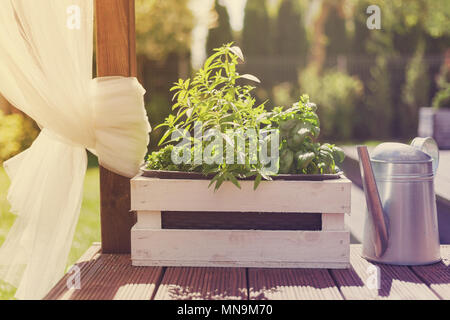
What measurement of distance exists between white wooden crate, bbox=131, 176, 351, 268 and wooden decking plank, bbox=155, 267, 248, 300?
0.04 metres

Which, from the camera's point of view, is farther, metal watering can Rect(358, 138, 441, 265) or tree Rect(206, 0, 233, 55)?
tree Rect(206, 0, 233, 55)

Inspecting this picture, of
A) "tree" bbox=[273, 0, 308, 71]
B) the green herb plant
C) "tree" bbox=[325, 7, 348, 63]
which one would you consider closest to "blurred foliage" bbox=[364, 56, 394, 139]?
"tree" bbox=[273, 0, 308, 71]

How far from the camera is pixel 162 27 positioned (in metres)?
9.84

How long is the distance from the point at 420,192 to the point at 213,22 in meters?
9.49

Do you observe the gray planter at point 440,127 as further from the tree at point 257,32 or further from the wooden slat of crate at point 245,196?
the tree at point 257,32

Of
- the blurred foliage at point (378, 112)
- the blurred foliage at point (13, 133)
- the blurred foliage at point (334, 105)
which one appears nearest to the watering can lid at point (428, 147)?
the blurred foliage at point (13, 133)

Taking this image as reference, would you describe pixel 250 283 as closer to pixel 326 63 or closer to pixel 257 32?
pixel 326 63

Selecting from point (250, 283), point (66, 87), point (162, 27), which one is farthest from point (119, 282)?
point (162, 27)

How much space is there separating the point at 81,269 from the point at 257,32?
11.6 metres

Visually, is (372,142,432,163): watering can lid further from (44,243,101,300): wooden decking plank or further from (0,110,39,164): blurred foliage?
(0,110,39,164): blurred foliage

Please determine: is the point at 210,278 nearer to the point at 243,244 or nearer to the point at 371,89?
the point at 243,244

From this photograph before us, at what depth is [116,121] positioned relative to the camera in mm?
1947

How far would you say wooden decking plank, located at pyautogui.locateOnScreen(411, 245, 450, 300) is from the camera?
161 cm
